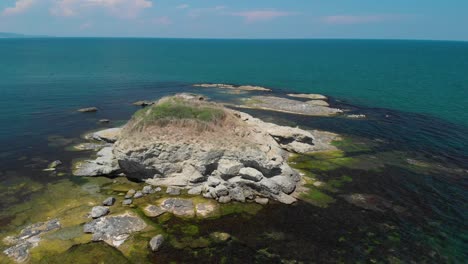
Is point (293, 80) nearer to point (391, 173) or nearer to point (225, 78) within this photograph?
point (225, 78)

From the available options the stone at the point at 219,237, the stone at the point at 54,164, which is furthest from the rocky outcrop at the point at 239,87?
the stone at the point at 219,237

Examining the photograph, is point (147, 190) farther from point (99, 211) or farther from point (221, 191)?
point (221, 191)

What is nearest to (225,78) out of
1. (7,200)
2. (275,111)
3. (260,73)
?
(260,73)

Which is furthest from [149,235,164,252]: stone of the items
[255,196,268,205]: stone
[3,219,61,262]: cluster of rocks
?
[255,196,268,205]: stone

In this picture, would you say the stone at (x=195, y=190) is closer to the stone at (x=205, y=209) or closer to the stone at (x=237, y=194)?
the stone at (x=205, y=209)

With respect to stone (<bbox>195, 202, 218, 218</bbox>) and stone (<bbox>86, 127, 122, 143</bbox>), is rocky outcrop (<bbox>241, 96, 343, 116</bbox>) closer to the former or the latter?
stone (<bbox>86, 127, 122, 143</bbox>)

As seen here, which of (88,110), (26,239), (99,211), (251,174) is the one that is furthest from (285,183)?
(88,110)
